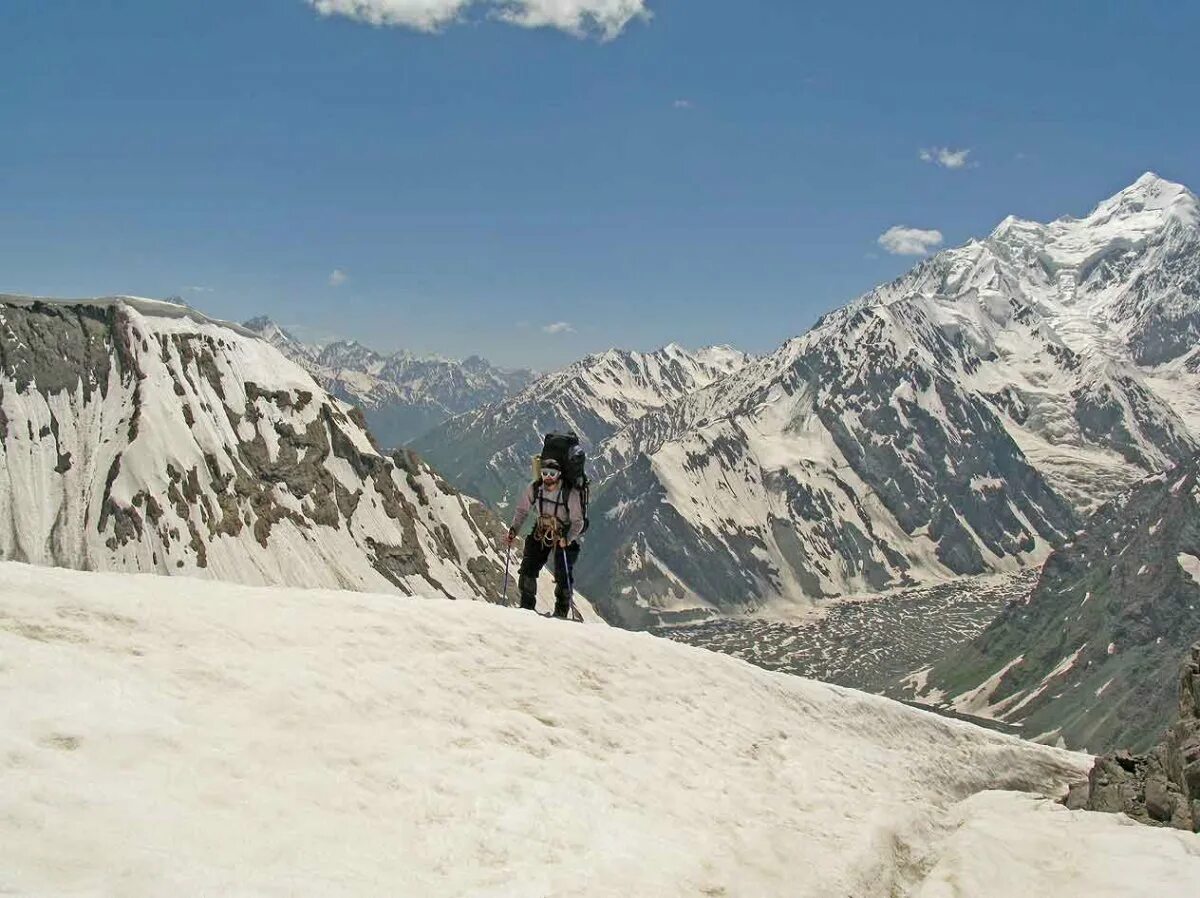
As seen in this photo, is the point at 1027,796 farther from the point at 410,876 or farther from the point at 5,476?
the point at 5,476

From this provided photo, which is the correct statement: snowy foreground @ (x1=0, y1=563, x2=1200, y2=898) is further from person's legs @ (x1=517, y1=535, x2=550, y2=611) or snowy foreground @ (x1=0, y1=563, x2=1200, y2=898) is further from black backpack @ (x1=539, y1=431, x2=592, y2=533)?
black backpack @ (x1=539, y1=431, x2=592, y2=533)

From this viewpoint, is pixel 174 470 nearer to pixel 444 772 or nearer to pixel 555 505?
pixel 555 505

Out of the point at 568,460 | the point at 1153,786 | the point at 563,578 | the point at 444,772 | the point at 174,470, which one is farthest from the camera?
the point at 174,470

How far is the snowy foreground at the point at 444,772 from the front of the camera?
8.72m

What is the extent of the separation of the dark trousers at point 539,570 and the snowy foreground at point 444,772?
3.04 metres

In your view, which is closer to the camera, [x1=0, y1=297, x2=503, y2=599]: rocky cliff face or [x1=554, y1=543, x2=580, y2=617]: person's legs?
[x1=554, y1=543, x2=580, y2=617]: person's legs

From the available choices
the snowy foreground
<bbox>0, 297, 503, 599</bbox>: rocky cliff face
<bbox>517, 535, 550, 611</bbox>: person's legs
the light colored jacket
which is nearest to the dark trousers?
<bbox>517, 535, 550, 611</bbox>: person's legs

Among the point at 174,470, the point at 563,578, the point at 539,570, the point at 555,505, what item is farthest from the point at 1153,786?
the point at 174,470

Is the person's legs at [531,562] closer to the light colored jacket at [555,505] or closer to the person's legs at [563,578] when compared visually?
the person's legs at [563,578]

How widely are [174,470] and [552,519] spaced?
15815cm

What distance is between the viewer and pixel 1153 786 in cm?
1811

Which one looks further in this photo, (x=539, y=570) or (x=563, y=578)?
(x=563, y=578)

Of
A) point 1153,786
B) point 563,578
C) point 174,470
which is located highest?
point 563,578

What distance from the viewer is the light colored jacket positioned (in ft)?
72.1
